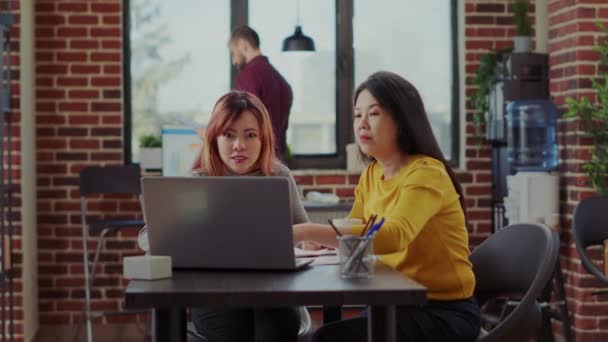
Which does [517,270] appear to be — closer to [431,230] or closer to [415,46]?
[431,230]

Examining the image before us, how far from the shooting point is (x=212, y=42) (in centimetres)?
591

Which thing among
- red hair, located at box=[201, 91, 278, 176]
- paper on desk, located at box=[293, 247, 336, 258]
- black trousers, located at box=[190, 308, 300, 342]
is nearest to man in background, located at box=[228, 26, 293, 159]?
red hair, located at box=[201, 91, 278, 176]

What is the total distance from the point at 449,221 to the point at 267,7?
3673 mm

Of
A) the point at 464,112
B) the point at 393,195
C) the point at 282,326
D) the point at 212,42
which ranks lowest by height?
the point at 282,326

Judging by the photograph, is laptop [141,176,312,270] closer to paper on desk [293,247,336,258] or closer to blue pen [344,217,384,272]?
blue pen [344,217,384,272]

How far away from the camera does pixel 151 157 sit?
567 cm

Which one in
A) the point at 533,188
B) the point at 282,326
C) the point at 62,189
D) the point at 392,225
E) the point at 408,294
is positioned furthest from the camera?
the point at 62,189

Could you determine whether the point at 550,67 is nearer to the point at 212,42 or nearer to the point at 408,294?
the point at 212,42

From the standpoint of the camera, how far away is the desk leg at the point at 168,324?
2062 millimetres

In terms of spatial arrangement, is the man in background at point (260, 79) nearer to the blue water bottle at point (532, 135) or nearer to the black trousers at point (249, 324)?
the blue water bottle at point (532, 135)

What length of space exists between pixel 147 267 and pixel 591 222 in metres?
2.84

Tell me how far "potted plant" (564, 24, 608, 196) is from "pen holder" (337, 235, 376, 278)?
2944mm

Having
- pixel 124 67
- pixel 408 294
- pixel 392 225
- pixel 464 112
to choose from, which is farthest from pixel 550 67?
pixel 408 294

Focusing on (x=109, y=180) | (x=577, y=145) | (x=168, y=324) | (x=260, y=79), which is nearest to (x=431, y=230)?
(x=168, y=324)
